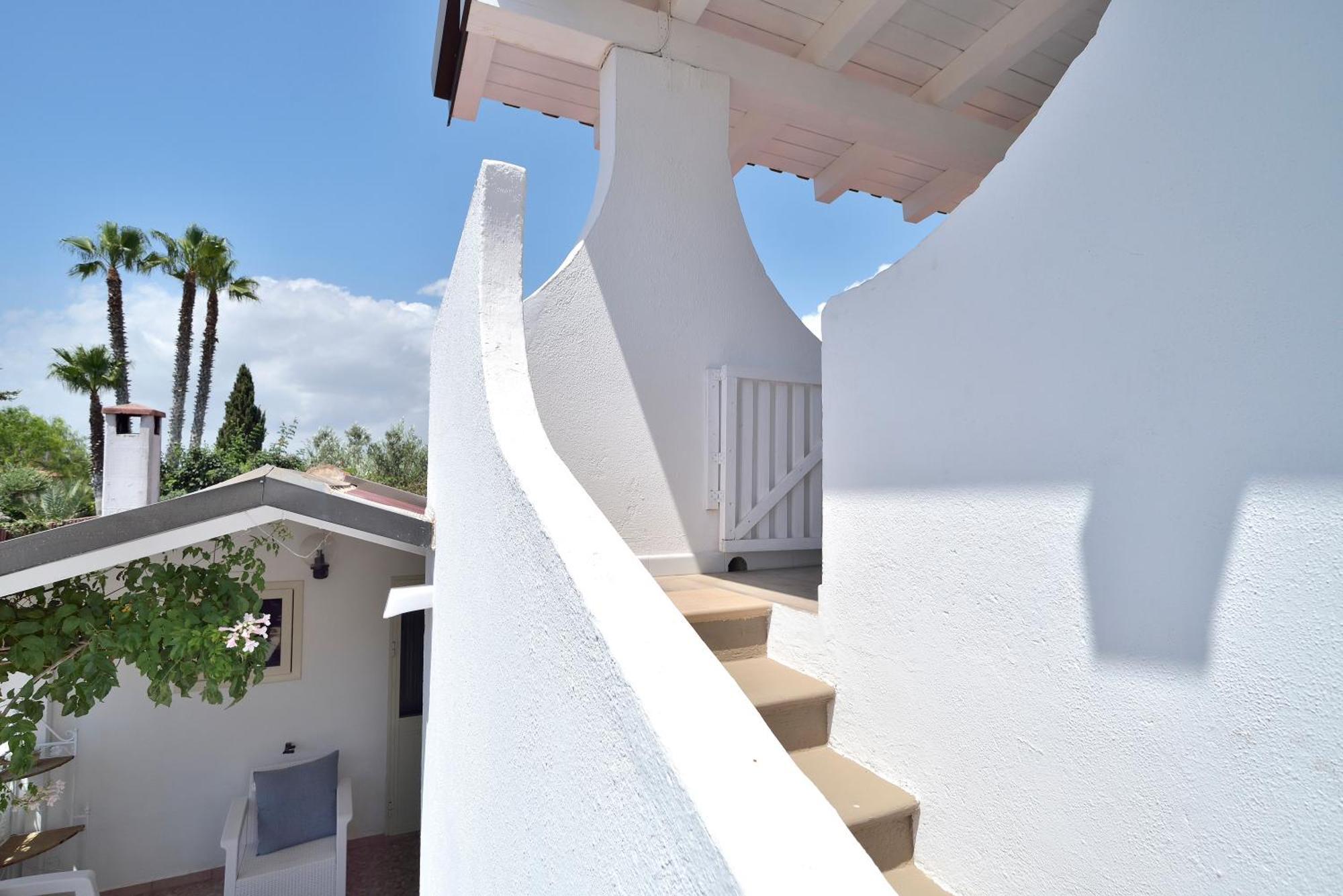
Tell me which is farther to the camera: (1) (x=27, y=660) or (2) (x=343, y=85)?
(2) (x=343, y=85)

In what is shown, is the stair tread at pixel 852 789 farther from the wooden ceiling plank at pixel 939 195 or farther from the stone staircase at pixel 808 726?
the wooden ceiling plank at pixel 939 195

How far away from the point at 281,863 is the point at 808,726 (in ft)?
15.7

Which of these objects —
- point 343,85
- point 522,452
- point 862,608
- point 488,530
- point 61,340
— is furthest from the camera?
point 343,85

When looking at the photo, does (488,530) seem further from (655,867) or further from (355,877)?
(355,877)

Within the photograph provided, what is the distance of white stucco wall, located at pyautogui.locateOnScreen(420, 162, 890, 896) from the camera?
60 cm

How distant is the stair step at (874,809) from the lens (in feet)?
6.12

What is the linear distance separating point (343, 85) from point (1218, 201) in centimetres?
2351

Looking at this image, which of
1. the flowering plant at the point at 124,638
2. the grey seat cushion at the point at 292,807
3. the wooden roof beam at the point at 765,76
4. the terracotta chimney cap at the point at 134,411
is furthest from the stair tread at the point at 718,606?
the terracotta chimney cap at the point at 134,411

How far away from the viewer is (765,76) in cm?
407

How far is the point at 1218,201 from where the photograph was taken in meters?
1.34

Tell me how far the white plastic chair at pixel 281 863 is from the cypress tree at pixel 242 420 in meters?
17.7

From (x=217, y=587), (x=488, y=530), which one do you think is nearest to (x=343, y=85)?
(x=217, y=587)

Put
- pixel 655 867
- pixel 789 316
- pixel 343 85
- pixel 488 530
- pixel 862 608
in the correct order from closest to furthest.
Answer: pixel 655 867 → pixel 488 530 → pixel 862 608 → pixel 789 316 → pixel 343 85

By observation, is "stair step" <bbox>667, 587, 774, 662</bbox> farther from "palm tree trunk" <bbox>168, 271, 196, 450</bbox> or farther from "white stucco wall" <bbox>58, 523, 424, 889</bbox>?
"palm tree trunk" <bbox>168, 271, 196, 450</bbox>
